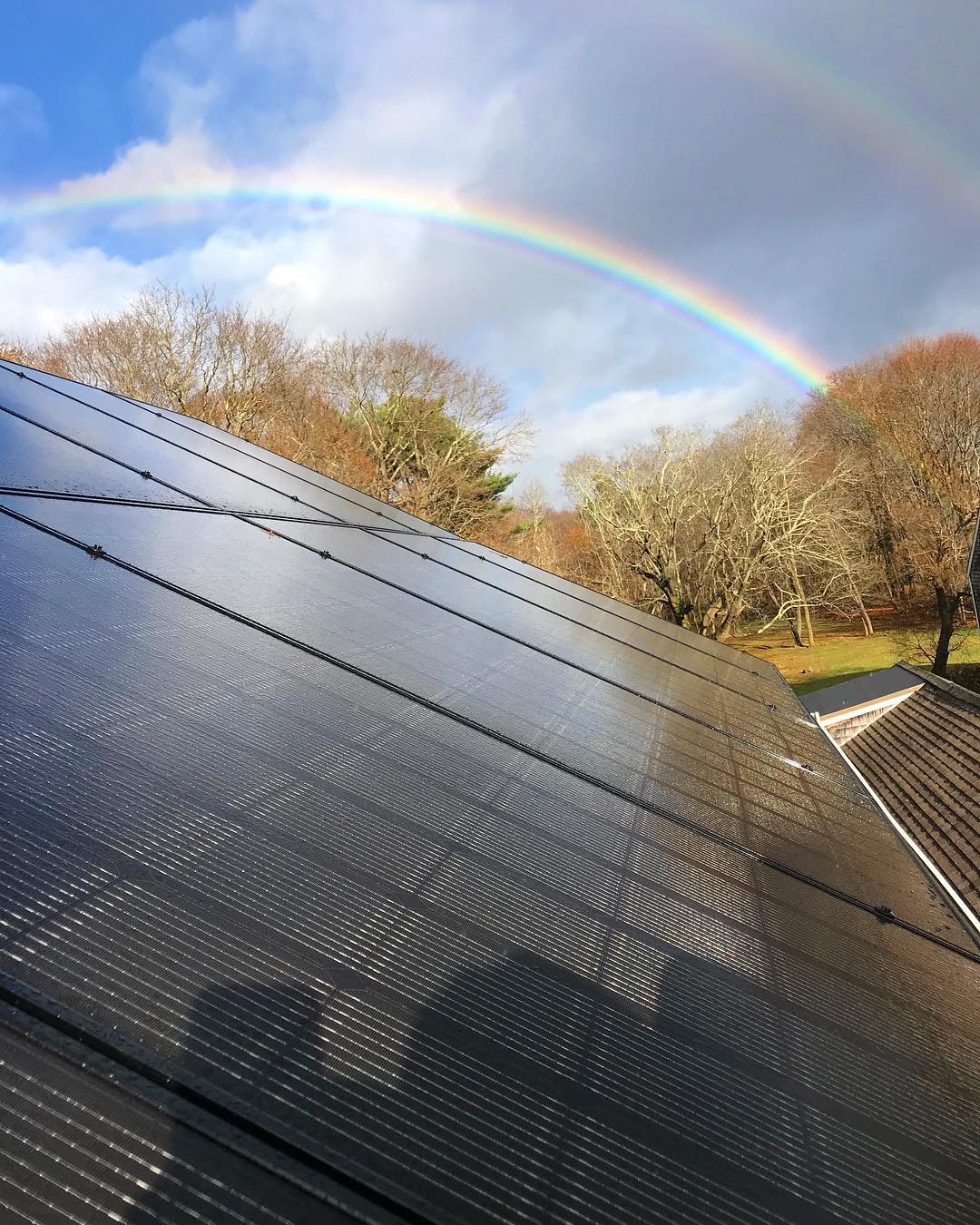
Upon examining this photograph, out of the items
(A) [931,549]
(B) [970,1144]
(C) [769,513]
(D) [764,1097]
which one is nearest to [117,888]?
(D) [764,1097]

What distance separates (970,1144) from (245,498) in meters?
7.02

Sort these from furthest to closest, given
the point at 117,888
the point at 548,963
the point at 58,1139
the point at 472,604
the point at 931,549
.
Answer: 1. the point at 931,549
2. the point at 472,604
3. the point at 548,963
4. the point at 117,888
5. the point at 58,1139

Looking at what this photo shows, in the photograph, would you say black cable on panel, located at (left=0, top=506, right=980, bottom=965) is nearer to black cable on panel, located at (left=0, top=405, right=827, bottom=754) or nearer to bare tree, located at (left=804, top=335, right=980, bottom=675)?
black cable on panel, located at (left=0, top=405, right=827, bottom=754)

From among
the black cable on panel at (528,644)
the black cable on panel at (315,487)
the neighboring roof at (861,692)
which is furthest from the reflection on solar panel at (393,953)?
the neighboring roof at (861,692)

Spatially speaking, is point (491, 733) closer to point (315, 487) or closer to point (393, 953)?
point (393, 953)

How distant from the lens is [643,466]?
30469 millimetres

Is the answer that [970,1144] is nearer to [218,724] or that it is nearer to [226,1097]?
[226,1097]

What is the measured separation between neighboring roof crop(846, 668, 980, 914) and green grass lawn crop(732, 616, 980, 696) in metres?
12.3

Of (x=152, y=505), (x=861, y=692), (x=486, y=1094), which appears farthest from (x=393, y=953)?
(x=861, y=692)

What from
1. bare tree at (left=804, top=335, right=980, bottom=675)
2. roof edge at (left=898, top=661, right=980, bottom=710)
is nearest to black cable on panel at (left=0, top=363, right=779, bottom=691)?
roof edge at (left=898, top=661, right=980, bottom=710)

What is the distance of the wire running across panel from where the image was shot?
140 cm

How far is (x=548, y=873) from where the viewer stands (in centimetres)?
259

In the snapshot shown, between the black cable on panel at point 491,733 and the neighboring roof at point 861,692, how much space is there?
1239 cm

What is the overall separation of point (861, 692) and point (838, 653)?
67.8ft
